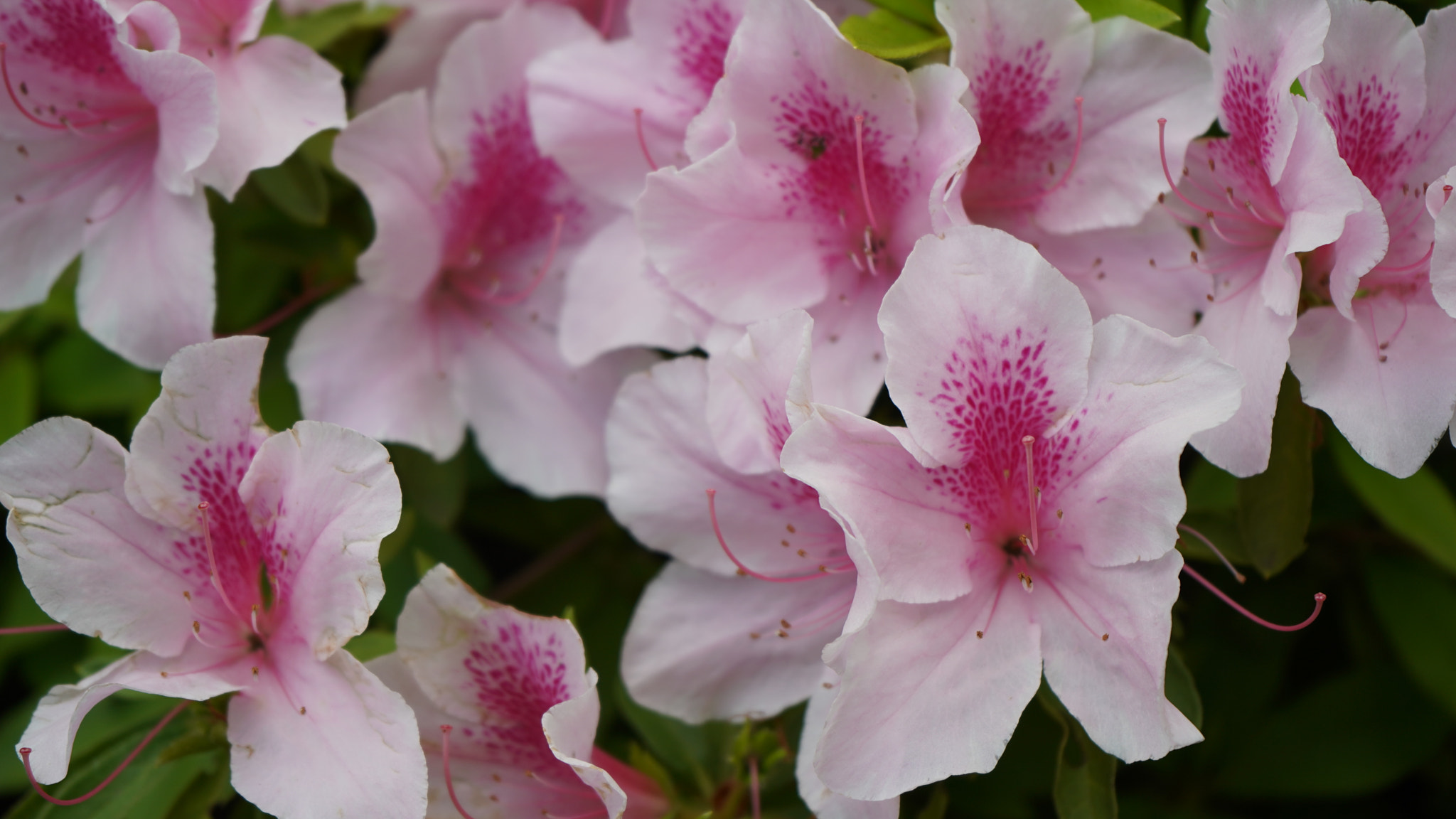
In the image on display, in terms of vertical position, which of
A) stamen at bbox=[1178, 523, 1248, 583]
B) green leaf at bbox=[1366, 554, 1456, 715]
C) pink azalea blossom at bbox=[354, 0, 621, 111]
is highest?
pink azalea blossom at bbox=[354, 0, 621, 111]

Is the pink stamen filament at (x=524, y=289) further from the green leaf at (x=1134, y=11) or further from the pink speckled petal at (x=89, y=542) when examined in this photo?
the green leaf at (x=1134, y=11)

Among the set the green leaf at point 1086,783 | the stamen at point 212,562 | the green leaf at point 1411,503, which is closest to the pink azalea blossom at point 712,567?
the green leaf at point 1086,783

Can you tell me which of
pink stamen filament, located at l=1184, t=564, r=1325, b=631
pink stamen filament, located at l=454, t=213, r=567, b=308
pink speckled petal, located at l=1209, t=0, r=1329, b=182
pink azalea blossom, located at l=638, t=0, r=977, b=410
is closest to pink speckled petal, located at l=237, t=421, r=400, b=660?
pink azalea blossom, located at l=638, t=0, r=977, b=410

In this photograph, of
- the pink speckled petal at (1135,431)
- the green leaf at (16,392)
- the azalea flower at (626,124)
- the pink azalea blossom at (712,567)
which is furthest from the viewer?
the green leaf at (16,392)

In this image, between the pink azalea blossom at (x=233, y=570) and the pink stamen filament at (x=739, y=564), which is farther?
the pink stamen filament at (x=739, y=564)

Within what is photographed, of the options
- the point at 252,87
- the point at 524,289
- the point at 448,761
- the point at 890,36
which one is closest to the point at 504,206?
the point at 524,289

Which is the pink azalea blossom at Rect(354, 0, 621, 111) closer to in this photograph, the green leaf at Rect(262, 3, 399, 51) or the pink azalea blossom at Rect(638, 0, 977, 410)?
the green leaf at Rect(262, 3, 399, 51)

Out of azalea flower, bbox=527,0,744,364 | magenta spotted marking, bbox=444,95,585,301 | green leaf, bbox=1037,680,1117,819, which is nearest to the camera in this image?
green leaf, bbox=1037,680,1117,819

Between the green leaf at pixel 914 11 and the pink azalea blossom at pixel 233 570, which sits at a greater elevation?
the green leaf at pixel 914 11
